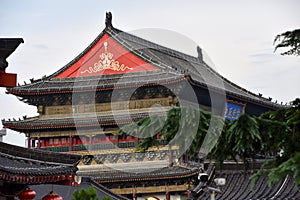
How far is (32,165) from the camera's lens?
54.9 feet

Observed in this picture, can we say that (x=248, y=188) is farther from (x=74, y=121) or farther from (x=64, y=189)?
(x=74, y=121)

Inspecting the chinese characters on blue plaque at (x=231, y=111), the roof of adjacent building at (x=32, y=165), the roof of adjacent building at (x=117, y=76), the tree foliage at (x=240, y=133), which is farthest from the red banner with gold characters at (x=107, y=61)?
the tree foliage at (x=240, y=133)

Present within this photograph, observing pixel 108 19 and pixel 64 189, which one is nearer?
pixel 64 189

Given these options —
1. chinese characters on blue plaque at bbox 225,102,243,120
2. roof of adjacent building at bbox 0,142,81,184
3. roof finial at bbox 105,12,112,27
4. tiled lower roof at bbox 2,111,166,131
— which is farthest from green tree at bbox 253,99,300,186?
chinese characters on blue plaque at bbox 225,102,243,120

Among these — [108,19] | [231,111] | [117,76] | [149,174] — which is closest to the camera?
[149,174]

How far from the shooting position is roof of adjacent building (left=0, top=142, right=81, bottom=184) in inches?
594

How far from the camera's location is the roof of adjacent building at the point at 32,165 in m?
15.1

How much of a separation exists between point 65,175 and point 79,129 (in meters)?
18.3

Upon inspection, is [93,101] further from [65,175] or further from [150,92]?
[65,175]

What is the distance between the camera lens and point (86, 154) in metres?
34.5

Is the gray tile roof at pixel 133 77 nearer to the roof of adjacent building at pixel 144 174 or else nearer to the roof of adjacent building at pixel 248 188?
the roof of adjacent building at pixel 144 174

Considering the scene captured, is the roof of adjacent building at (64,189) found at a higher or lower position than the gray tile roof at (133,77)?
lower

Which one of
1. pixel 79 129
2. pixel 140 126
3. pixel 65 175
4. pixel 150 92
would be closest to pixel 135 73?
pixel 150 92

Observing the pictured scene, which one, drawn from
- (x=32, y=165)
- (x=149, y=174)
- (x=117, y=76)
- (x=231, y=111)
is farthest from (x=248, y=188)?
(x=32, y=165)
